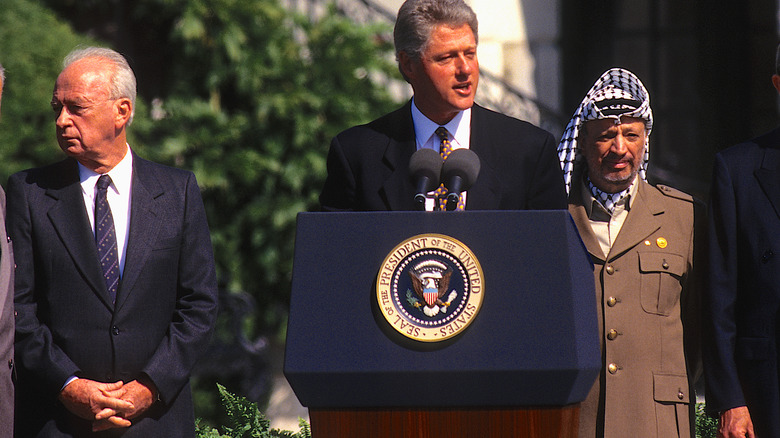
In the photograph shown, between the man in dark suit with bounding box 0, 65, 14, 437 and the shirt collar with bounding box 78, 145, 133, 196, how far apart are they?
0.29 metres

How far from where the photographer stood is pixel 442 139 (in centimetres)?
326

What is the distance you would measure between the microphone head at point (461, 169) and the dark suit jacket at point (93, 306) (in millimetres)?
1048

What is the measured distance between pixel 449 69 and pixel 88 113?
1026mm

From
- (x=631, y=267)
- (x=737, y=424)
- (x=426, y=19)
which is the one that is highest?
(x=426, y=19)

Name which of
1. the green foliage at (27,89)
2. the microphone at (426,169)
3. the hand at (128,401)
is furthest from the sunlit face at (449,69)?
the green foliage at (27,89)

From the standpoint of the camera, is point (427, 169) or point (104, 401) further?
point (104, 401)

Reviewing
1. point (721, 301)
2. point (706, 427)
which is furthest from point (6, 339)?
point (706, 427)

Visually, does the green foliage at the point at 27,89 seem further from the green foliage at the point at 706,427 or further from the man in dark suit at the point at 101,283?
the green foliage at the point at 706,427

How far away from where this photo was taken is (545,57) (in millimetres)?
9594

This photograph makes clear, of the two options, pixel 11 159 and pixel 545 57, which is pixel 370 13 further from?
pixel 11 159

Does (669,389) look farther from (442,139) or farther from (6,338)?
(6,338)

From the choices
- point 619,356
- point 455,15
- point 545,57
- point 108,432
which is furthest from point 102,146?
point 545,57

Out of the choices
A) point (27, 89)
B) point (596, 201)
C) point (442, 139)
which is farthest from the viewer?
point (27, 89)

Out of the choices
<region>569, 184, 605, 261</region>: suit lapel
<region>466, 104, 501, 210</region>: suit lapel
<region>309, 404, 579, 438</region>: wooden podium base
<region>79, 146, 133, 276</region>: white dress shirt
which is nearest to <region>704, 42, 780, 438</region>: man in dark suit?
<region>569, 184, 605, 261</region>: suit lapel
